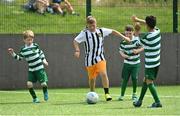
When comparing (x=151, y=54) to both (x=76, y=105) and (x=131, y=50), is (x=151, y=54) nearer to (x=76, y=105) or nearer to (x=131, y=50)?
(x=76, y=105)

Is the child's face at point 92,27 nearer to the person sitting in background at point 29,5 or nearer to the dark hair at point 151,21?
the dark hair at point 151,21

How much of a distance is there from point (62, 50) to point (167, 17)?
3.69m

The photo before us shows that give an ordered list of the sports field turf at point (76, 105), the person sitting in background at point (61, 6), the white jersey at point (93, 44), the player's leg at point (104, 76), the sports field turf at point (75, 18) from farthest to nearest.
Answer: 1. the person sitting in background at point (61, 6)
2. the sports field turf at point (75, 18)
3. the white jersey at point (93, 44)
4. the player's leg at point (104, 76)
5. the sports field turf at point (76, 105)

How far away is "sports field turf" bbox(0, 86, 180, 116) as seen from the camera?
1288 centimetres

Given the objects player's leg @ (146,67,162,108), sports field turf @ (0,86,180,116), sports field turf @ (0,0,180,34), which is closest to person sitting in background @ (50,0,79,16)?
sports field turf @ (0,0,180,34)

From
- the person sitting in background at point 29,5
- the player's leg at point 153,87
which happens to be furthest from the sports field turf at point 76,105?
the person sitting in background at point 29,5

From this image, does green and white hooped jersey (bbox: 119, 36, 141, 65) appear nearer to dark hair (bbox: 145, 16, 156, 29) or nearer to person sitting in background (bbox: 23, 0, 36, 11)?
dark hair (bbox: 145, 16, 156, 29)

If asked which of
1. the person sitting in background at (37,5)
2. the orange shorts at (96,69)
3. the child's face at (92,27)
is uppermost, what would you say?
the person sitting in background at (37,5)

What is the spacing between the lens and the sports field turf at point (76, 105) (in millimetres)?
12875

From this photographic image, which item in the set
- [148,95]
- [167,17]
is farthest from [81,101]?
[167,17]

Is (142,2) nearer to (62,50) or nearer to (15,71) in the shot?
(62,50)

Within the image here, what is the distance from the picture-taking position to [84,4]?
21.7 m

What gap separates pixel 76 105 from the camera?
14.7 m

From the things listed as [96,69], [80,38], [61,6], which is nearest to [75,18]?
[61,6]
